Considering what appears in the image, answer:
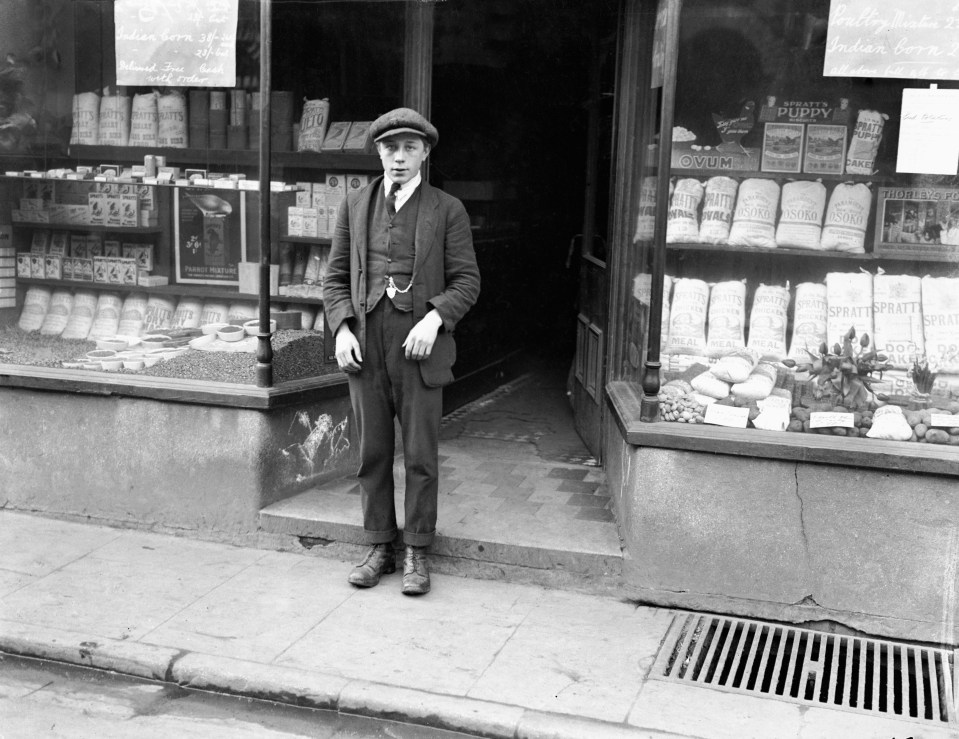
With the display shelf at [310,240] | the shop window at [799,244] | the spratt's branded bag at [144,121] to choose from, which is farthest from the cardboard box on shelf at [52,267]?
the shop window at [799,244]

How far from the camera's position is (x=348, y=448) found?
19.5ft

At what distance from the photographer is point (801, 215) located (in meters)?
4.93

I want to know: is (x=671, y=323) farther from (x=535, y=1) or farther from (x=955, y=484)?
(x=535, y=1)

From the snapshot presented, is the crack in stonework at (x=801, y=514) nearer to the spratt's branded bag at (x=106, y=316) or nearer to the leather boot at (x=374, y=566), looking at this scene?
the leather boot at (x=374, y=566)

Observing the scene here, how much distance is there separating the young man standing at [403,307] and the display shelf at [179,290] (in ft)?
3.59

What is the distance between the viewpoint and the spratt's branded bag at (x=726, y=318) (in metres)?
4.98

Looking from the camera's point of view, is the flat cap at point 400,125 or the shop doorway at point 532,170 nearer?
the flat cap at point 400,125

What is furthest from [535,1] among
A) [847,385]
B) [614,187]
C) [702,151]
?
[847,385]

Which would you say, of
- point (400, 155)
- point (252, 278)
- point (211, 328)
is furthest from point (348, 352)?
point (211, 328)

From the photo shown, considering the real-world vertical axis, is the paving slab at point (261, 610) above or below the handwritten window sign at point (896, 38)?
below

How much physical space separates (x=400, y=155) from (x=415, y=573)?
1.89 m

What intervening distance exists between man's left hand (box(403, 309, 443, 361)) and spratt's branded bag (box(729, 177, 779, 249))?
1545 mm

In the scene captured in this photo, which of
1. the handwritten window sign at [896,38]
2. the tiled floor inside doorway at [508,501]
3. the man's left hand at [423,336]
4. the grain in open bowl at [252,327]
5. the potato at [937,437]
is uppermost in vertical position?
the handwritten window sign at [896,38]

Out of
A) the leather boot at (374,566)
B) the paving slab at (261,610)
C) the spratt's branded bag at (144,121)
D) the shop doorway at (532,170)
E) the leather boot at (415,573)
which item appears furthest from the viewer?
the shop doorway at (532,170)
